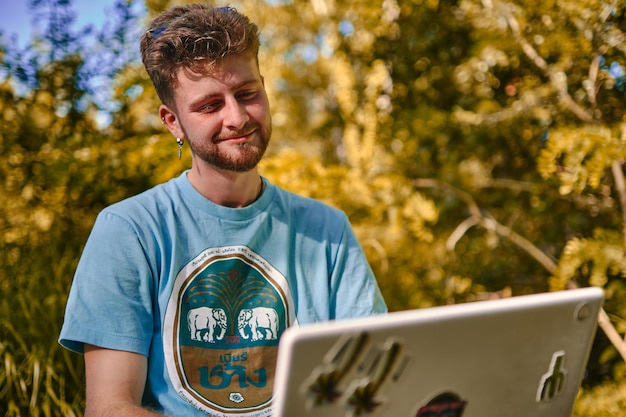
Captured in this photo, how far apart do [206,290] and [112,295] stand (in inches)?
9.0

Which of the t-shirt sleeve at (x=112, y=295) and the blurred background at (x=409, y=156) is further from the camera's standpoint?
the blurred background at (x=409, y=156)

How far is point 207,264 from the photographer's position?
1.58 m

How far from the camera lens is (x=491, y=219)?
2867 mm

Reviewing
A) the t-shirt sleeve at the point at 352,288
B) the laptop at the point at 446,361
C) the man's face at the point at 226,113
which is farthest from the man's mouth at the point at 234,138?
the laptop at the point at 446,361

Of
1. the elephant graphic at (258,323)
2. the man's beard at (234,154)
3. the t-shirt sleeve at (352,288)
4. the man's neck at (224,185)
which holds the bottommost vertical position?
the elephant graphic at (258,323)

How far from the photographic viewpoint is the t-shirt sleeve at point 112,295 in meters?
1.39

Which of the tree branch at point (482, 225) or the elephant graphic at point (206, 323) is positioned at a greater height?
the tree branch at point (482, 225)

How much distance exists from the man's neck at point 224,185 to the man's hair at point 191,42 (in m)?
0.20

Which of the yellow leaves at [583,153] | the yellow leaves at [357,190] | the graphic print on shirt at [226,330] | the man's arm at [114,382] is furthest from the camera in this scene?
the yellow leaves at [357,190]

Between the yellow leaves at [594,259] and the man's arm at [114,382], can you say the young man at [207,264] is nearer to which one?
the man's arm at [114,382]

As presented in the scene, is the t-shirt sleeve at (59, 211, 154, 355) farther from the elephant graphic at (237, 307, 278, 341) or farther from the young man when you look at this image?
the elephant graphic at (237, 307, 278, 341)

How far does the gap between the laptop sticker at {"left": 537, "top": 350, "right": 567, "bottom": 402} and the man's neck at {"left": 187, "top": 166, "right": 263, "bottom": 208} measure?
93 centimetres

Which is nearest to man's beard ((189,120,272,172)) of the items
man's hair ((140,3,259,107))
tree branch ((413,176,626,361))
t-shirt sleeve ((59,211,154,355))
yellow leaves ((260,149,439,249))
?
man's hair ((140,3,259,107))

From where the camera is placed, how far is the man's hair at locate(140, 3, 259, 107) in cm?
158
